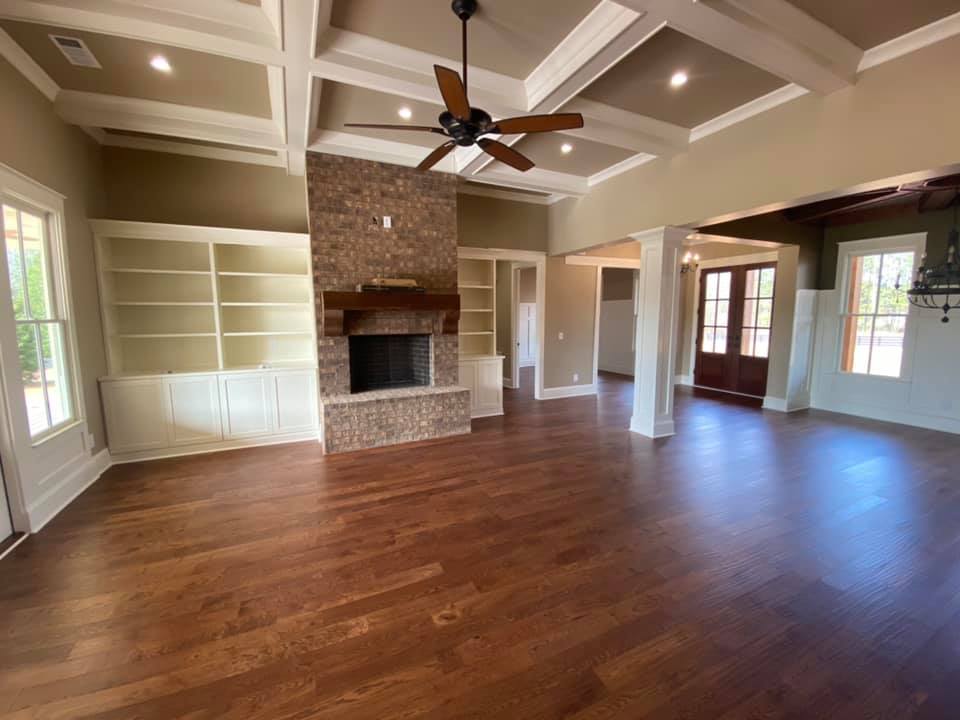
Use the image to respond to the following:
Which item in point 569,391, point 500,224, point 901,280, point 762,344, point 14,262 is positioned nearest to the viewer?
point 14,262

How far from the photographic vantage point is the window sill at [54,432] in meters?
2.89

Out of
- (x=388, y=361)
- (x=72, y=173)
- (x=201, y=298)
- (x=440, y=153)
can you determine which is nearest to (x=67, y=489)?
(x=201, y=298)

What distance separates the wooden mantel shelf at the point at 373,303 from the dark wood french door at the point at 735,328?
542cm

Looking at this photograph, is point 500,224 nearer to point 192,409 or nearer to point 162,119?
point 162,119

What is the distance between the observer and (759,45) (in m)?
2.47

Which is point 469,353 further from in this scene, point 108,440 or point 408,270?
point 108,440

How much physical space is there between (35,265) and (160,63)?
6.01 ft

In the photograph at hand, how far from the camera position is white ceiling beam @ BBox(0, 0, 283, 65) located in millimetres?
2271

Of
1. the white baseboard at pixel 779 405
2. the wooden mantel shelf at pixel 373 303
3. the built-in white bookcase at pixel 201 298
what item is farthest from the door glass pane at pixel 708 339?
the built-in white bookcase at pixel 201 298

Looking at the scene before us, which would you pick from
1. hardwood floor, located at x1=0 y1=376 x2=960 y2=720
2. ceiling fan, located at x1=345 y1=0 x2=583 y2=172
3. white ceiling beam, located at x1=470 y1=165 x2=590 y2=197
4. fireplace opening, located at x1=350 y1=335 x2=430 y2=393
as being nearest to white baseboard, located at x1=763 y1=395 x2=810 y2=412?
hardwood floor, located at x1=0 y1=376 x2=960 y2=720

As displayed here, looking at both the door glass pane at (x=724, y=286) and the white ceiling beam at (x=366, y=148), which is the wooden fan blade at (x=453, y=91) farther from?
the door glass pane at (x=724, y=286)

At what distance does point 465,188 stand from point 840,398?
642 cm

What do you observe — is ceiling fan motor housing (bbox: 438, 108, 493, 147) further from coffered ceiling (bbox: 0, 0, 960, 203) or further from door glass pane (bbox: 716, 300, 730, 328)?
door glass pane (bbox: 716, 300, 730, 328)

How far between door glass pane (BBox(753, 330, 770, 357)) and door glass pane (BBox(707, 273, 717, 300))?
1.11 metres
